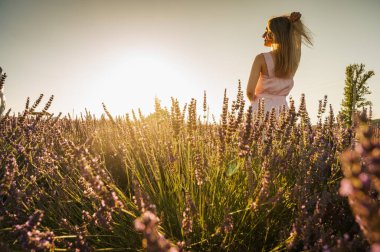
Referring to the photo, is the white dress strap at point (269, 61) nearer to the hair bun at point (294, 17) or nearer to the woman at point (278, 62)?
the woman at point (278, 62)

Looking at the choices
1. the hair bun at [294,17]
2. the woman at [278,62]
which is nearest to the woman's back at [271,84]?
the woman at [278,62]

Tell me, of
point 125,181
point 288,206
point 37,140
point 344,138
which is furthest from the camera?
→ point 125,181

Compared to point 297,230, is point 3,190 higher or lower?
higher

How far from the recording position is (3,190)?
52.2 inches

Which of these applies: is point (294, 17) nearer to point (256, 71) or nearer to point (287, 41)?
point (287, 41)

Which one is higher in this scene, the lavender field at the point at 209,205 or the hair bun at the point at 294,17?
the hair bun at the point at 294,17

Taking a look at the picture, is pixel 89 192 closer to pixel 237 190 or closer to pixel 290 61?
pixel 237 190

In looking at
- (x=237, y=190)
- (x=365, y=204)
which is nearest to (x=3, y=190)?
(x=237, y=190)

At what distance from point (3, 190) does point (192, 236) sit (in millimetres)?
998

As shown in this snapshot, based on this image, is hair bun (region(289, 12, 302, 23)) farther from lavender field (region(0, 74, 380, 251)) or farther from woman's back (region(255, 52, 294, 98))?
lavender field (region(0, 74, 380, 251))

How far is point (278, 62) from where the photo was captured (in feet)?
12.4

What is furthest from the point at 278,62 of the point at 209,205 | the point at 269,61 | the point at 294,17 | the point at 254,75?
the point at 209,205

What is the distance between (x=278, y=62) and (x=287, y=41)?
0.36 metres

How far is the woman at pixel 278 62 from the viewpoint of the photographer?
12.5ft
